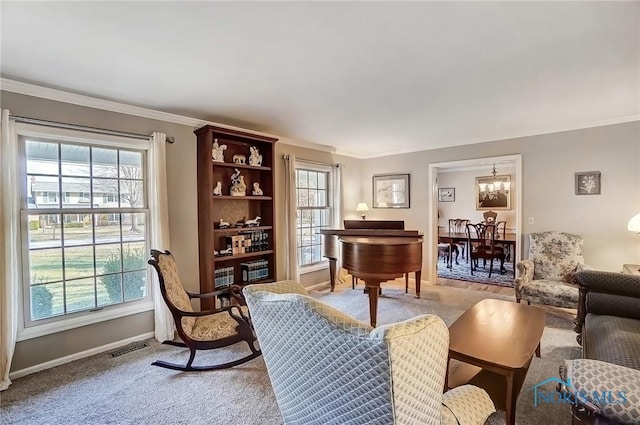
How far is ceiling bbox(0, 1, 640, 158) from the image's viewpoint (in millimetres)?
1660

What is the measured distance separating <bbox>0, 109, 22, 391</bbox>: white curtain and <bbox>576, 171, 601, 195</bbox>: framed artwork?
6.09 m

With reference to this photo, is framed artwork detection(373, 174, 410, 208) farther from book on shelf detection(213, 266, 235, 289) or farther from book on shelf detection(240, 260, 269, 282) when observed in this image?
book on shelf detection(213, 266, 235, 289)

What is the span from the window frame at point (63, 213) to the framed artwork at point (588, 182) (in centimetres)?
531

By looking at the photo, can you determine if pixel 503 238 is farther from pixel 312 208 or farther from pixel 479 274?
pixel 312 208

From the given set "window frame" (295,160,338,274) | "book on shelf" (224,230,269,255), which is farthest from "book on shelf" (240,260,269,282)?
"window frame" (295,160,338,274)

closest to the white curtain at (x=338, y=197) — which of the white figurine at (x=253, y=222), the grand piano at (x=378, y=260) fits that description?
the white figurine at (x=253, y=222)

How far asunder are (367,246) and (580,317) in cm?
191

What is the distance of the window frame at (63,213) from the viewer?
254 centimetres

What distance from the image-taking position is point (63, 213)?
108 inches

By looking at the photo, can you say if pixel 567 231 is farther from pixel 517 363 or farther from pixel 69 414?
pixel 69 414

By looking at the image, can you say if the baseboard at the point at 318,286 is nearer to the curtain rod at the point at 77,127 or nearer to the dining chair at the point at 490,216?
the curtain rod at the point at 77,127

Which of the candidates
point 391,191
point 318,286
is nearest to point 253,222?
point 318,286

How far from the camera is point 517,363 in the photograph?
175 cm

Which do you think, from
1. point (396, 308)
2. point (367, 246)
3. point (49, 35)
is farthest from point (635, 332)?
point (49, 35)
